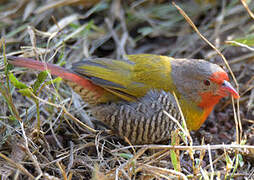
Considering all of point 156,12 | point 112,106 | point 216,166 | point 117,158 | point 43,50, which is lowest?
point 216,166

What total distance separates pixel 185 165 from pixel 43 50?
185cm

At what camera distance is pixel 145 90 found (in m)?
3.22

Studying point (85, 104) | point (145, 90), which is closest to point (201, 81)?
point (145, 90)

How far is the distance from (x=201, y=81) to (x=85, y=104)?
52.0 inches

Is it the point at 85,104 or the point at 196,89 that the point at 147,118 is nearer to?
the point at 196,89

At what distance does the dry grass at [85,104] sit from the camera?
2631mm

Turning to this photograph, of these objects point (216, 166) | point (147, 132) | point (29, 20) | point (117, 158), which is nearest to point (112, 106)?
point (147, 132)

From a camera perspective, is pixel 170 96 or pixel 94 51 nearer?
pixel 170 96

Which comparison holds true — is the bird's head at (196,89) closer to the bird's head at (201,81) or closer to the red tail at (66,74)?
the bird's head at (201,81)

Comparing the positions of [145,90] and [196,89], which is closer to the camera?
[145,90]

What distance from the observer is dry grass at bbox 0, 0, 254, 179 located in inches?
104

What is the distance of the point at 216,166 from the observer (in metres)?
3.11

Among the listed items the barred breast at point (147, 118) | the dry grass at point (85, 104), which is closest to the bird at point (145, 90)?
the barred breast at point (147, 118)

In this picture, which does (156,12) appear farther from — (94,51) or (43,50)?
(43,50)
